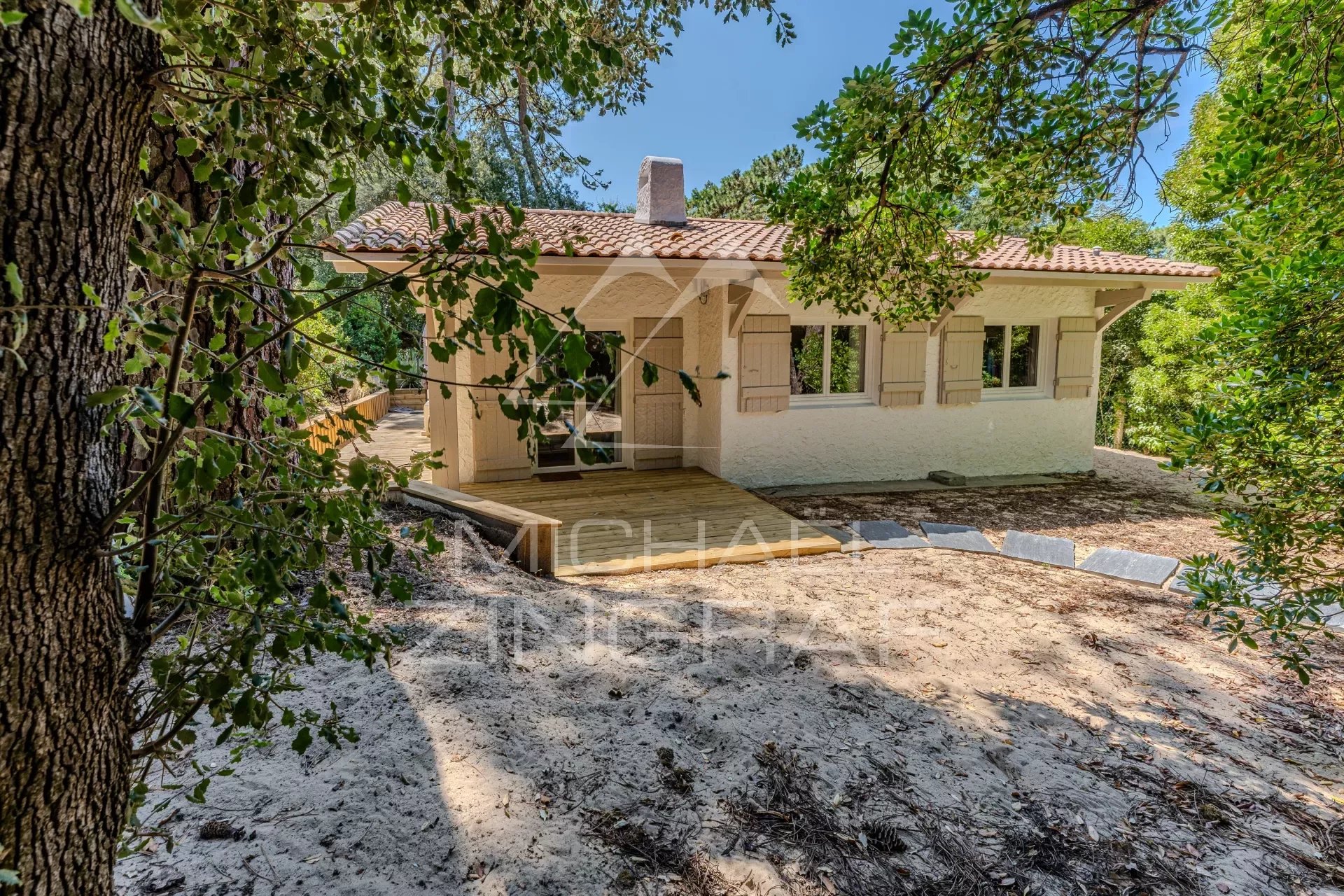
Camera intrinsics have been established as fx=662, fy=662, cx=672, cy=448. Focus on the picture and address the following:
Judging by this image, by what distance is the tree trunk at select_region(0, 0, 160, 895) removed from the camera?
2.79 ft

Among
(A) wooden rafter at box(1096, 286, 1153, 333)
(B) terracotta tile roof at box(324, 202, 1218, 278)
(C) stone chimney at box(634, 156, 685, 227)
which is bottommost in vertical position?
(A) wooden rafter at box(1096, 286, 1153, 333)

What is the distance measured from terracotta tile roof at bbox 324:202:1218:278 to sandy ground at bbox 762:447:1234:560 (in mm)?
2682

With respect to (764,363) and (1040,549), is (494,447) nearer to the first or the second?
(764,363)

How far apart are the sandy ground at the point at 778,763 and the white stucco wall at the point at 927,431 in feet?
13.2

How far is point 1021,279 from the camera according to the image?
7984mm

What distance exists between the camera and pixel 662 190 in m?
9.04

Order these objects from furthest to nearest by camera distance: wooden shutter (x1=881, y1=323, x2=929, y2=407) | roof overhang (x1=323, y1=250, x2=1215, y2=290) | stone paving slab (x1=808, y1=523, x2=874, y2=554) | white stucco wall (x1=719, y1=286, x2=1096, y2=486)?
1. wooden shutter (x1=881, y1=323, x2=929, y2=407)
2. white stucco wall (x1=719, y1=286, x2=1096, y2=486)
3. roof overhang (x1=323, y1=250, x2=1215, y2=290)
4. stone paving slab (x1=808, y1=523, x2=874, y2=554)

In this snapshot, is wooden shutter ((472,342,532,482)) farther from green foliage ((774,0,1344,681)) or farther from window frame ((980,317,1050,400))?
window frame ((980,317,1050,400))

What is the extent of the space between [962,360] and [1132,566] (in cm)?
398

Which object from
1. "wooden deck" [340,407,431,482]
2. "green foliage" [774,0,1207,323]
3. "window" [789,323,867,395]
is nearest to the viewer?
"green foliage" [774,0,1207,323]

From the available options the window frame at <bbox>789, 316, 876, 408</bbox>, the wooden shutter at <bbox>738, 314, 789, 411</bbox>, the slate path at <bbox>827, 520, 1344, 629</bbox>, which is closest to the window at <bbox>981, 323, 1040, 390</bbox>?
the window frame at <bbox>789, 316, 876, 408</bbox>

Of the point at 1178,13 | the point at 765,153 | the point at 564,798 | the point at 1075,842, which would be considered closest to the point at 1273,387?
the point at 1075,842

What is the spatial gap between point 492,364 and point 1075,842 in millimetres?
6365

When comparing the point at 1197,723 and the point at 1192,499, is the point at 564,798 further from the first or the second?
the point at 1192,499
